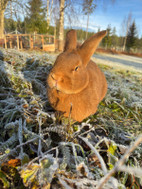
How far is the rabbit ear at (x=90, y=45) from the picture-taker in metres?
1.51

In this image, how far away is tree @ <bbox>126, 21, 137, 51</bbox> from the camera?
35812mm

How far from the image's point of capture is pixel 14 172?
3.05ft

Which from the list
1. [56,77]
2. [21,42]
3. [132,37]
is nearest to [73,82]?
[56,77]

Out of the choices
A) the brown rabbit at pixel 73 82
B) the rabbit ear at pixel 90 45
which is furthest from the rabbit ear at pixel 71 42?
the rabbit ear at pixel 90 45

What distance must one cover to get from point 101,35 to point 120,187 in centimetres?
145

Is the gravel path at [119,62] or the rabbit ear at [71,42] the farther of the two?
the gravel path at [119,62]

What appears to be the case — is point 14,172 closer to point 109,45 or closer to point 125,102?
point 125,102

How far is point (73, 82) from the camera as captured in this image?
1.39 m

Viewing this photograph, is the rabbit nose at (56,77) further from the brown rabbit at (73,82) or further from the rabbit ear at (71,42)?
the rabbit ear at (71,42)

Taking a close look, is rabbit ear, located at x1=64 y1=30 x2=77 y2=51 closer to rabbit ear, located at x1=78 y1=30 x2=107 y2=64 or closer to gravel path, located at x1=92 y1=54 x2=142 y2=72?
rabbit ear, located at x1=78 y1=30 x2=107 y2=64

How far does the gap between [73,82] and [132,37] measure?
42055 mm

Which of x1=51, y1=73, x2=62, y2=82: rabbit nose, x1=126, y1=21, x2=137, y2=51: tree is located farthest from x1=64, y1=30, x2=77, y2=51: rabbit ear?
x1=126, y1=21, x2=137, y2=51: tree

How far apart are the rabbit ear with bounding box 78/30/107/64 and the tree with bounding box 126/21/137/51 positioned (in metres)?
40.2

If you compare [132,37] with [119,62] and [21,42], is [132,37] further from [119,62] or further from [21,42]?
[21,42]
